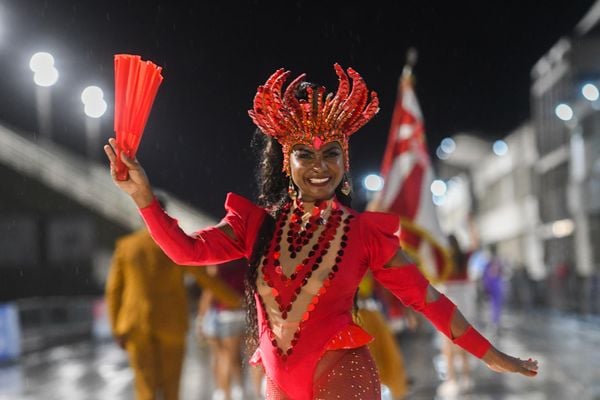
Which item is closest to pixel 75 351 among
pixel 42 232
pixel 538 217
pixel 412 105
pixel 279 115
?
pixel 42 232

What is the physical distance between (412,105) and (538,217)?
173 feet

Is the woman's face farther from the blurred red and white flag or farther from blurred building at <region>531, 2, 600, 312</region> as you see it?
blurred building at <region>531, 2, 600, 312</region>

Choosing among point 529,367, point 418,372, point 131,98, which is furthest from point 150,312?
point 418,372

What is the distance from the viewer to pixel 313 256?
3969 mm

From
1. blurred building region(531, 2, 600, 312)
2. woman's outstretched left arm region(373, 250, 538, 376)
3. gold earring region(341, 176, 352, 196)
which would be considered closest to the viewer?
woman's outstretched left arm region(373, 250, 538, 376)

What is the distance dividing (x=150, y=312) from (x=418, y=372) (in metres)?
7.30

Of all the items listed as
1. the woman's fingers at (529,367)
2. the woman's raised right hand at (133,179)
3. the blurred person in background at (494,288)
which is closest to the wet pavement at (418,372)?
the blurred person in background at (494,288)

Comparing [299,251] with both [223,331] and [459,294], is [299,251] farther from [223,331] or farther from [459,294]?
[459,294]

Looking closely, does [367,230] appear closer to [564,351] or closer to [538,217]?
[564,351]

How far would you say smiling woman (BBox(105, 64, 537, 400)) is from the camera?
12.6 feet

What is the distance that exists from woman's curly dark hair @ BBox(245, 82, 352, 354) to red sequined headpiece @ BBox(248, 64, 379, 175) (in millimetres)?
124

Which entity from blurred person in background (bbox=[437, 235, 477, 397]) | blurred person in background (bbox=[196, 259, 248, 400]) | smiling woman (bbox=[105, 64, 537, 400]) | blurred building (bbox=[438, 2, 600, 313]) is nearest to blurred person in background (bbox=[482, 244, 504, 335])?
blurred building (bbox=[438, 2, 600, 313])

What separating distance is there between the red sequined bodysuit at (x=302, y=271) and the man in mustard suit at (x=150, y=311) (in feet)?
12.4

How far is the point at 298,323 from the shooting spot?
152 inches
